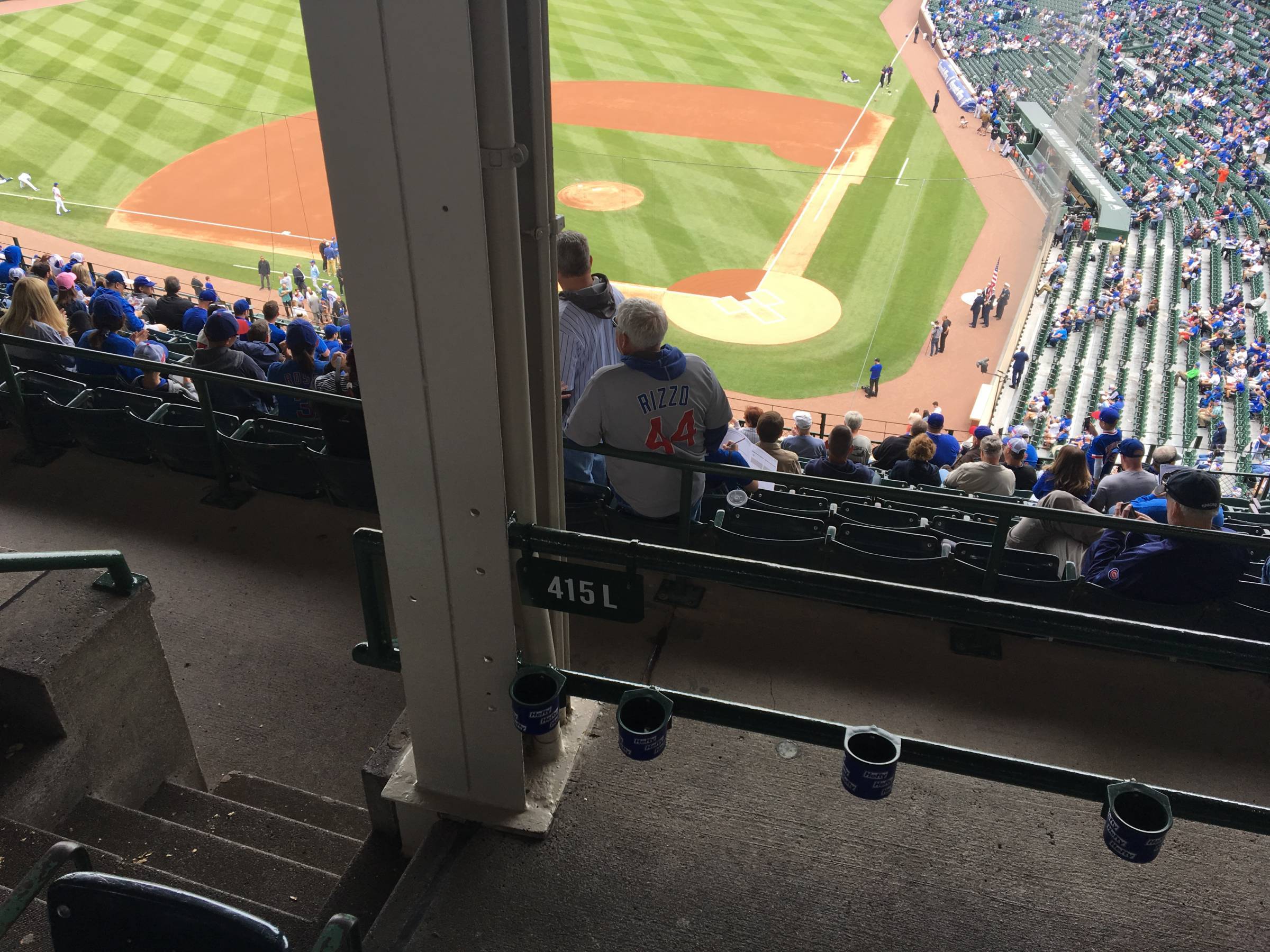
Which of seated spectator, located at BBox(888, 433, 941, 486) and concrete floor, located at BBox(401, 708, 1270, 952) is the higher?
concrete floor, located at BBox(401, 708, 1270, 952)

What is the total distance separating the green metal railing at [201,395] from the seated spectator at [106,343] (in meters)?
0.34

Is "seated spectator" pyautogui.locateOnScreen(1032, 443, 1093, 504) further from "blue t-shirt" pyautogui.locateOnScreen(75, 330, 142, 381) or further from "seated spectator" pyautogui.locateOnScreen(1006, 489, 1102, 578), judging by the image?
"blue t-shirt" pyautogui.locateOnScreen(75, 330, 142, 381)

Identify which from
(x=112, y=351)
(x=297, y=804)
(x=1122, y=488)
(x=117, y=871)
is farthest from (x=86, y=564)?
(x=1122, y=488)

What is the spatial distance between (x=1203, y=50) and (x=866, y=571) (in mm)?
40407

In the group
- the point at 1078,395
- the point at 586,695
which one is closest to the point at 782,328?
the point at 1078,395

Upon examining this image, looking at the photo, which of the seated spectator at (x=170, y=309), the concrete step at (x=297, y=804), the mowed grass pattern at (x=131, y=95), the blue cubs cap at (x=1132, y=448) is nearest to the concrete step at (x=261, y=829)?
the concrete step at (x=297, y=804)

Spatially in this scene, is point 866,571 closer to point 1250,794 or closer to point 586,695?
point 1250,794

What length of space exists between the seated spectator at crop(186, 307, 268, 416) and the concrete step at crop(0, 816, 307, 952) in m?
3.03

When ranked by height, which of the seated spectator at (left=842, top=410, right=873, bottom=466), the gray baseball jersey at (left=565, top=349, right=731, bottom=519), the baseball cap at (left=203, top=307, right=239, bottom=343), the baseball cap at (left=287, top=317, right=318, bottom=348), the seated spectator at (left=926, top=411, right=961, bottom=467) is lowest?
the seated spectator at (left=926, top=411, right=961, bottom=467)

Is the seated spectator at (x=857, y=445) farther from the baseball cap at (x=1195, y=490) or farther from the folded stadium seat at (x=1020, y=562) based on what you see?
the baseball cap at (x=1195, y=490)

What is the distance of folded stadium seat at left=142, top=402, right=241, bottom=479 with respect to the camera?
5.52 metres

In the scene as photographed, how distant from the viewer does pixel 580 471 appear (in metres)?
5.03

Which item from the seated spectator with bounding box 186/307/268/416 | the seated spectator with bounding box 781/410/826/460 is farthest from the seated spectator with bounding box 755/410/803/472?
the seated spectator with bounding box 186/307/268/416

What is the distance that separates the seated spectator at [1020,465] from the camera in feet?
24.5
